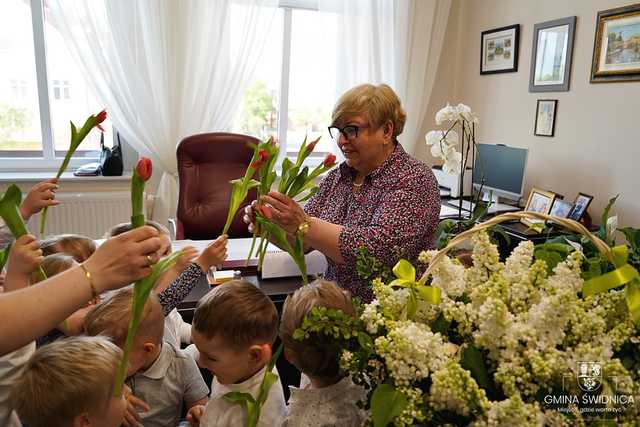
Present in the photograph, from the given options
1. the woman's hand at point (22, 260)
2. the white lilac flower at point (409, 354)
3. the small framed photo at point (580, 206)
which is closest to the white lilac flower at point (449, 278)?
the white lilac flower at point (409, 354)

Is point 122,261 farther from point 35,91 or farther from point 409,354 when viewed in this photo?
point 35,91

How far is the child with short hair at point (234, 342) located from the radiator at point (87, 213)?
2684 mm

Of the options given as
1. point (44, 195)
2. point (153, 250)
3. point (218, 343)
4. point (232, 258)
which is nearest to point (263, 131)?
point (232, 258)

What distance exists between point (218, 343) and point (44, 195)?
2.09 ft

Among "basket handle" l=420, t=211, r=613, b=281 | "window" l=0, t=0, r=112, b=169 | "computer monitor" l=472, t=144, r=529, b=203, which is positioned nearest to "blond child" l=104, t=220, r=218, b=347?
"basket handle" l=420, t=211, r=613, b=281

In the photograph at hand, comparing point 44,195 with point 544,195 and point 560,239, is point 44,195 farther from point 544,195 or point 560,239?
point 544,195

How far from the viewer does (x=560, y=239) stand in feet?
3.33

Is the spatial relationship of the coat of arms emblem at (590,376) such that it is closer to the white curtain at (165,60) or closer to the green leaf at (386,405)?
the green leaf at (386,405)

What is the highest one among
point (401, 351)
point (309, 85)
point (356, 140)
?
point (309, 85)

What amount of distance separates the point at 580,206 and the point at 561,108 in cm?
74

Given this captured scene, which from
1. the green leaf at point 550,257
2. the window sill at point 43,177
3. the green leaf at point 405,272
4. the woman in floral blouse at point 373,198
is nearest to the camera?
the green leaf at point 405,272

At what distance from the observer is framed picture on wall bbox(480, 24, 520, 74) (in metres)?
3.52

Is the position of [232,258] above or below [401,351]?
below

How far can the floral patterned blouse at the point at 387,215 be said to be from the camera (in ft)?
4.65
